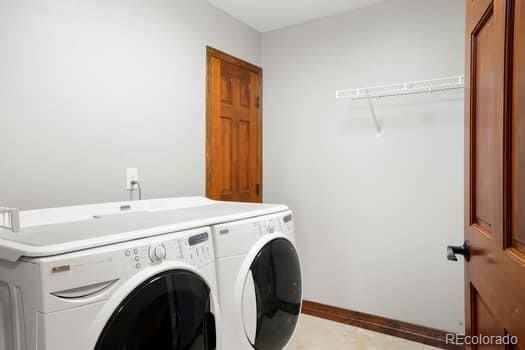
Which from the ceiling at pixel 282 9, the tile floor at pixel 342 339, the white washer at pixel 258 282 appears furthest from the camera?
the ceiling at pixel 282 9

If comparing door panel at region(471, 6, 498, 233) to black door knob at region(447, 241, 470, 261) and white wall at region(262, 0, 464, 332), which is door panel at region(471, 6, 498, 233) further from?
white wall at region(262, 0, 464, 332)

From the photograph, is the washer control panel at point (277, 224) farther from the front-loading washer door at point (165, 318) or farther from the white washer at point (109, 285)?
the front-loading washer door at point (165, 318)

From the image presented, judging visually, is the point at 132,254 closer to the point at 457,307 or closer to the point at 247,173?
the point at 247,173

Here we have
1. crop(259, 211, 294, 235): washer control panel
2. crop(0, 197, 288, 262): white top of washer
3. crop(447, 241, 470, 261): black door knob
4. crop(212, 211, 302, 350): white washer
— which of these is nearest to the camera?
crop(0, 197, 288, 262): white top of washer

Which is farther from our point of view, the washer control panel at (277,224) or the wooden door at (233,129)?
the wooden door at (233,129)

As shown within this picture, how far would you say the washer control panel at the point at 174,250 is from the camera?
3.21 ft

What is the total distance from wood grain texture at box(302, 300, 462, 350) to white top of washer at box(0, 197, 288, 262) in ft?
4.42

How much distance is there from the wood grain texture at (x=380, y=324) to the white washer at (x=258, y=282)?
98 cm

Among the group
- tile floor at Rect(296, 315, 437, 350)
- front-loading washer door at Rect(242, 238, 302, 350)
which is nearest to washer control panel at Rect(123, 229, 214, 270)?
front-loading washer door at Rect(242, 238, 302, 350)

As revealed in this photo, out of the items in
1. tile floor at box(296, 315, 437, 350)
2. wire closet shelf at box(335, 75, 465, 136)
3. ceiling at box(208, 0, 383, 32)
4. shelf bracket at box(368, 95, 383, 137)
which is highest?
ceiling at box(208, 0, 383, 32)

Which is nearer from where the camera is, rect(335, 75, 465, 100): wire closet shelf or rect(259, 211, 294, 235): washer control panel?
rect(259, 211, 294, 235): washer control panel

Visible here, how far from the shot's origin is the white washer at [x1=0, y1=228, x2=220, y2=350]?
80 centimetres

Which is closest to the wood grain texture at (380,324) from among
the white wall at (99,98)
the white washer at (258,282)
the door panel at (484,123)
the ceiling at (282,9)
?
the white washer at (258,282)

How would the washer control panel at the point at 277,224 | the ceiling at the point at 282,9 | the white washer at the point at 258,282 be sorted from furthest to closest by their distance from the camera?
the ceiling at the point at 282,9 → the washer control panel at the point at 277,224 → the white washer at the point at 258,282
